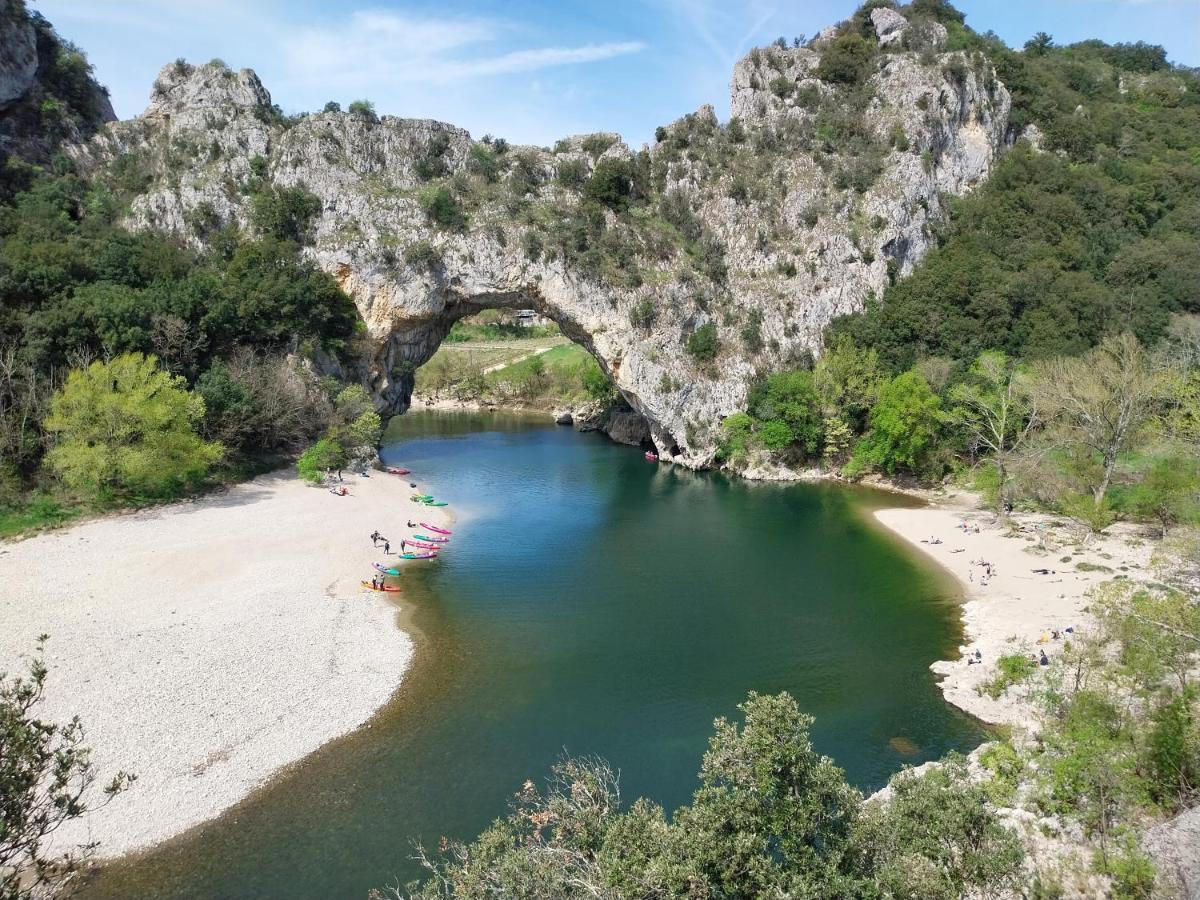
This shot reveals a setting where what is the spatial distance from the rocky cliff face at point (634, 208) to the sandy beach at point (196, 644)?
2770cm

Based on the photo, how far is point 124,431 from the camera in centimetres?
3647

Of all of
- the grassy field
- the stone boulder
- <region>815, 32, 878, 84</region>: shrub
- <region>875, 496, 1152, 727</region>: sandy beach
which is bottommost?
<region>875, 496, 1152, 727</region>: sandy beach

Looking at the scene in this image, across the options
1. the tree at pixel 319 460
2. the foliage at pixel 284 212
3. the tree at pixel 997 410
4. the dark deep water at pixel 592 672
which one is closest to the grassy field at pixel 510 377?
the foliage at pixel 284 212

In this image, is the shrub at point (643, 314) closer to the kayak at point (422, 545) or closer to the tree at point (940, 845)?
the kayak at point (422, 545)

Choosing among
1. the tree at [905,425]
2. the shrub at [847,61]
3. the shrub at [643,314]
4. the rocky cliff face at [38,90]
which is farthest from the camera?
the shrub at [847,61]

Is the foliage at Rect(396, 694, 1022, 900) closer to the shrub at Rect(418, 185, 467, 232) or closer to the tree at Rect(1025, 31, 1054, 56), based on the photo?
the shrub at Rect(418, 185, 467, 232)

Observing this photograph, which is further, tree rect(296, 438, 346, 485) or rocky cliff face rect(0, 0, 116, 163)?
rocky cliff face rect(0, 0, 116, 163)

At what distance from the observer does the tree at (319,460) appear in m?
45.9

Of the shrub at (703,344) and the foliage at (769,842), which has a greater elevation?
the shrub at (703,344)

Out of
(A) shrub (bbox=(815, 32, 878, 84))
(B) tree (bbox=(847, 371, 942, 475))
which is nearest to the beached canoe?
(B) tree (bbox=(847, 371, 942, 475))

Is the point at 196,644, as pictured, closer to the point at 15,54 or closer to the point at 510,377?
the point at 15,54

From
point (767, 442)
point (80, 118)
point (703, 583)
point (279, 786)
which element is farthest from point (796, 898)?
point (80, 118)

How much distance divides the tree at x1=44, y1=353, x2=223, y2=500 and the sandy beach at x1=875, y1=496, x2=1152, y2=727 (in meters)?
40.3

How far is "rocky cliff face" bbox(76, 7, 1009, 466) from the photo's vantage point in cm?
5619
